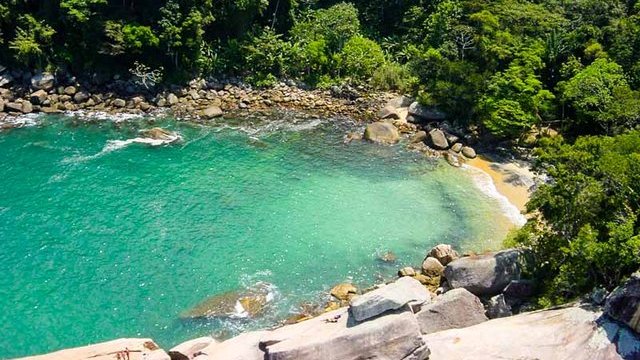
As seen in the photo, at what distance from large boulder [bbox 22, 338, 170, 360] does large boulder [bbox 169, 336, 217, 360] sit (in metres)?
1.04

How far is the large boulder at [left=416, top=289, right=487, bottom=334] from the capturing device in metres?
27.9

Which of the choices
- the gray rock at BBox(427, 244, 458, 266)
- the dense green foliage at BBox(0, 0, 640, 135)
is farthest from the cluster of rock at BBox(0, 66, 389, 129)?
the gray rock at BBox(427, 244, 458, 266)

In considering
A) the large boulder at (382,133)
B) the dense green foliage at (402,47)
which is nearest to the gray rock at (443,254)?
the dense green foliage at (402,47)

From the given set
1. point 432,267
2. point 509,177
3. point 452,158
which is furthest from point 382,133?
point 432,267

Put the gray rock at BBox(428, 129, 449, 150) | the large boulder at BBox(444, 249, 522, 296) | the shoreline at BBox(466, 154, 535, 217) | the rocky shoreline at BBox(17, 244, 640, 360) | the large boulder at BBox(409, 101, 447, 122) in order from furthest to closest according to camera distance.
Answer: the large boulder at BBox(409, 101, 447, 122), the gray rock at BBox(428, 129, 449, 150), the shoreline at BBox(466, 154, 535, 217), the large boulder at BBox(444, 249, 522, 296), the rocky shoreline at BBox(17, 244, 640, 360)

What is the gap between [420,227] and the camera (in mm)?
41094

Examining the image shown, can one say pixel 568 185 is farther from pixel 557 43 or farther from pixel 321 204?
pixel 557 43

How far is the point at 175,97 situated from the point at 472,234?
1335 inches

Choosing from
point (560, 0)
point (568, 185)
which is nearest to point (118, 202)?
point (568, 185)

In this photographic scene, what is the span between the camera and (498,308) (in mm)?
29812

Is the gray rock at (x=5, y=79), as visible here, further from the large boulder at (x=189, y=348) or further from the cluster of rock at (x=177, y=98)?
the large boulder at (x=189, y=348)

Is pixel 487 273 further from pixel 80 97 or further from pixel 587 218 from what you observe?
pixel 80 97

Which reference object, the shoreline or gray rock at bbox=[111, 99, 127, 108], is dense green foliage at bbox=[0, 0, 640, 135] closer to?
the shoreline

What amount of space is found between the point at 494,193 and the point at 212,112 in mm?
28433
